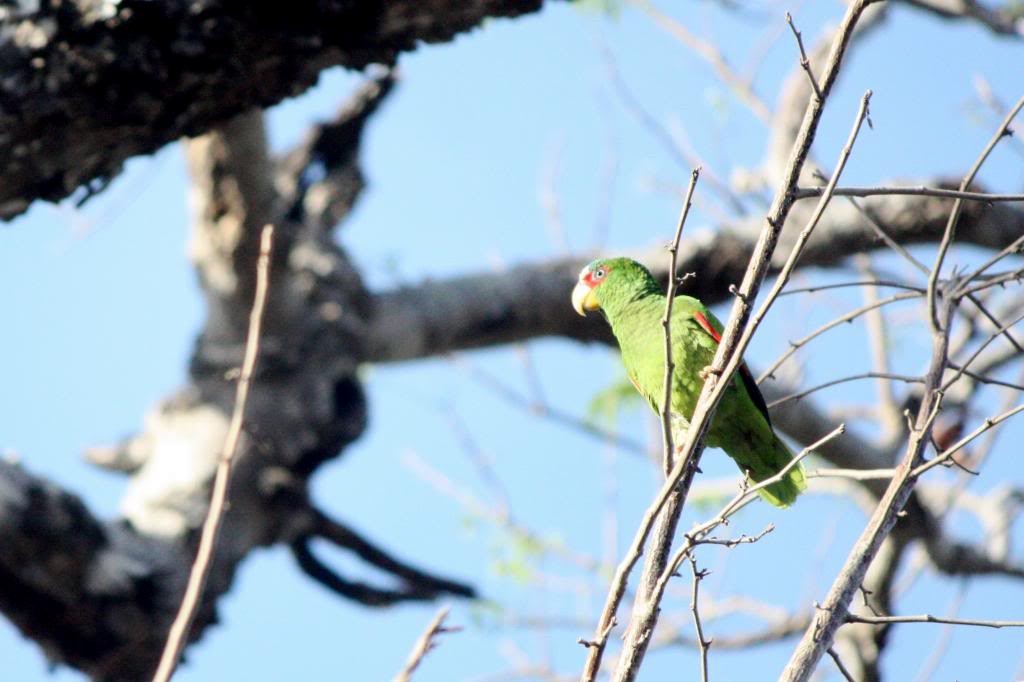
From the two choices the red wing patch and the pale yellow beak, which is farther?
the pale yellow beak

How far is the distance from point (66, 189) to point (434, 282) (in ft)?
10.4

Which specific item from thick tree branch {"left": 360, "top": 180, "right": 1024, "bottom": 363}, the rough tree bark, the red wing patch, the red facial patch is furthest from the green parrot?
thick tree branch {"left": 360, "top": 180, "right": 1024, "bottom": 363}

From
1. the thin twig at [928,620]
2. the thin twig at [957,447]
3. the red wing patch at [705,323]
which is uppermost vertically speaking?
the red wing patch at [705,323]

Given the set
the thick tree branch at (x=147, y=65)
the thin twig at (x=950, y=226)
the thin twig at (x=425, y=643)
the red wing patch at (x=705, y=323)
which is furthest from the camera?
the red wing patch at (x=705, y=323)

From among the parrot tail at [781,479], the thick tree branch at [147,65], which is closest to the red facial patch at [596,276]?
the parrot tail at [781,479]

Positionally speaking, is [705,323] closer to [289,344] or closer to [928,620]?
[928,620]

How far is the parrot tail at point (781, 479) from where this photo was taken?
123 inches

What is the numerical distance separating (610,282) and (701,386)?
0.63 meters

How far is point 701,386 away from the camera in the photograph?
313 cm

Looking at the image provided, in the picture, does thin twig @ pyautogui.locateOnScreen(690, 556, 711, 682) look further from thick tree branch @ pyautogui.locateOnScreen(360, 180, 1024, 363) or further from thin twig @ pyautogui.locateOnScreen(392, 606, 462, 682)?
thick tree branch @ pyautogui.locateOnScreen(360, 180, 1024, 363)

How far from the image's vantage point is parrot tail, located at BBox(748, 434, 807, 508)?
312 centimetres

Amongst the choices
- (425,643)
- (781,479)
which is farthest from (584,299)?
(425,643)

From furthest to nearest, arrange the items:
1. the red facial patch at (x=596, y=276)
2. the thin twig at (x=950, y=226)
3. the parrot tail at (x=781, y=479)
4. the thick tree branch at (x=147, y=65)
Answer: the red facial patch at (x=596, y=276), the parrot tail at (x=781, y=479), the thick tree branch at (x=147, y=65), the thin twig at (x=950, y=226)

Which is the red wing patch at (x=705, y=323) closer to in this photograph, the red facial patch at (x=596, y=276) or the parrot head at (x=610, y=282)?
the parrot head at (x=610, y=282)
